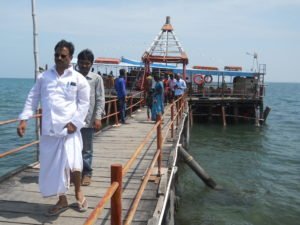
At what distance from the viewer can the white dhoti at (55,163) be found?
407 cm

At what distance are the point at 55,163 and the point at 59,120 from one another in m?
0.45

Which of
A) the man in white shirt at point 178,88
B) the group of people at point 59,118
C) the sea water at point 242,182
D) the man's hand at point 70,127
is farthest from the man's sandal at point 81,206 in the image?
the man in white shirt at point 178,88

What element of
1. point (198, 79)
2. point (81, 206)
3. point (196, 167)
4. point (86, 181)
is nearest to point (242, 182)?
point (196, 167)

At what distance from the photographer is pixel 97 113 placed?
17.1 feet

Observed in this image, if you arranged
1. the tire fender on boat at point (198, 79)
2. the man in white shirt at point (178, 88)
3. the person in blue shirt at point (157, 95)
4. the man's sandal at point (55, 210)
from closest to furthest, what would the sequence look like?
the man's sandal at point (55, 210) < the person in blue shirt at point (157, 95) < the man in white shirt at point (178, 88) < the tire fender on boat at point (198, 79)

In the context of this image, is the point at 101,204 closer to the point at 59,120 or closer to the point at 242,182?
the point at 59,120

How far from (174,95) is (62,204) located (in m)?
13.2

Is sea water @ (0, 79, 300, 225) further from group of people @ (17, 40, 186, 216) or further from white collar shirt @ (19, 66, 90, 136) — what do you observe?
white collar shirt @ (19, 66, 90, 136)

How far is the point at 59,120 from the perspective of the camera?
13.2 ft

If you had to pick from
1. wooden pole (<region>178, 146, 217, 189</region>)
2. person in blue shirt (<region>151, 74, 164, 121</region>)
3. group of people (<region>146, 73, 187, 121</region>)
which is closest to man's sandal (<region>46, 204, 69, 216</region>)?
group of people (<region>146, 73, 187, 121</region>)

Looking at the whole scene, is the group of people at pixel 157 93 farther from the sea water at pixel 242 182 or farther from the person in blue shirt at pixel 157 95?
the sea water at pixel 242 182

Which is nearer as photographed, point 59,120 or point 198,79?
point 59,120

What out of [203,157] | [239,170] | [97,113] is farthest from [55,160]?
[203,157]

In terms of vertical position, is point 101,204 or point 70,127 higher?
point 70,127
